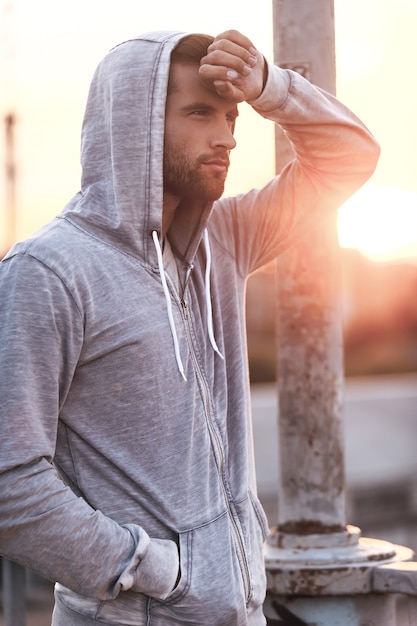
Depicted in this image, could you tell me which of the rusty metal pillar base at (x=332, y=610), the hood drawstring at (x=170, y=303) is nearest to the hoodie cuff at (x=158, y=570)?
the hood drawstring at (x=170, y=303)

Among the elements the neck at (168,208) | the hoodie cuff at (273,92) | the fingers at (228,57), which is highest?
the fingers at (228,57)

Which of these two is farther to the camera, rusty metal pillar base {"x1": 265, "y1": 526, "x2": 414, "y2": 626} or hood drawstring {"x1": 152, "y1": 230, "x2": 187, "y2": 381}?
rusty metal pillar base {"x1": 265, "y1": 526, "x2": 414, "y2": 626}

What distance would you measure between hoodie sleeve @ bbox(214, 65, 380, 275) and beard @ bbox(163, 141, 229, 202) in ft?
1.18

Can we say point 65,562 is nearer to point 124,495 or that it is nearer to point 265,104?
point 124,495

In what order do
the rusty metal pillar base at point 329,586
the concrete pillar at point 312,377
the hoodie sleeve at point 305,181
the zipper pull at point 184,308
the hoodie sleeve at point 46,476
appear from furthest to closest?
the concrete pillar at point 312,377 < the rusty metal pillar base at point 329,586 < the hoodie sleeve at point 305,181 < the zipper pull at point 184,308 < the hoodie sleeve at point 46,476

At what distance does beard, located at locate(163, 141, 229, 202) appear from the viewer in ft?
8.87

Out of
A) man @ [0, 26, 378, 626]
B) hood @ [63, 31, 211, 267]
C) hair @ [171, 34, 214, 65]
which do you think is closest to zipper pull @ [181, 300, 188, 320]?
man @ [0, 26, 378, 626]

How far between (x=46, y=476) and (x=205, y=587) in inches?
19.0

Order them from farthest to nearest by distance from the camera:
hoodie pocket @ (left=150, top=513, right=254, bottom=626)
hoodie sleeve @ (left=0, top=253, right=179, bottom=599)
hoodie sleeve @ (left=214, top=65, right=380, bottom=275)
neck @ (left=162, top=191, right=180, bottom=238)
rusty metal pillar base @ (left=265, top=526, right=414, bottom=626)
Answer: rusty metal pillar base @ (left=265, top=526, right=414, bottom=626) → hoodie sleeve @ (left=214, top=65, right=380, bottom=275) → neck @ (left=162, top=191, right=180, bottom=238) → hoodie pocket @ (left=150, top=513, right=254, bottom=626) → hoodie sleeve @ (left=0, top=253, right=179, bottom=599)

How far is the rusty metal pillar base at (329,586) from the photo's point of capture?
3.44 meters

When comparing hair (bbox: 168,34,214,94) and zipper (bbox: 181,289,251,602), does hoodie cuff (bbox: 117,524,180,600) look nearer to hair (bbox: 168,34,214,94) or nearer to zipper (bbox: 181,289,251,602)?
zipper (bbox: 181,289,251,602)

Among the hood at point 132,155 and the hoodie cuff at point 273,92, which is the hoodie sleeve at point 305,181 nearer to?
the hoodie cuff at point 273,92

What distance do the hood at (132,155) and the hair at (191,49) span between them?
0.12ft

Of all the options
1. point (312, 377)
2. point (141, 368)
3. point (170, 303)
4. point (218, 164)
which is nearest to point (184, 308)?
point (170, 303)
